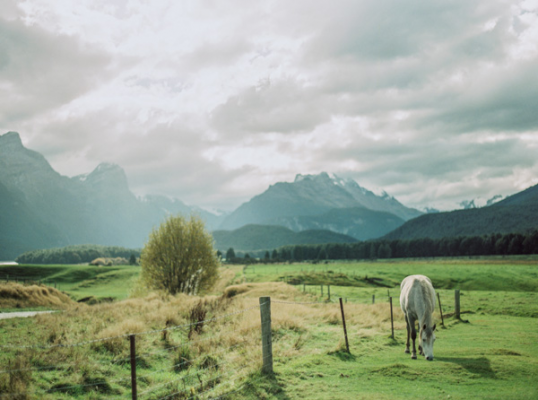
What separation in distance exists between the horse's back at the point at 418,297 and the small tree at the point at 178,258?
26748mm

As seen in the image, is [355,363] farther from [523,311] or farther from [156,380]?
[523,311]

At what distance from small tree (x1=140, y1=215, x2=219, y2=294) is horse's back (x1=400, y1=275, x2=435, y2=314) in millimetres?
26748

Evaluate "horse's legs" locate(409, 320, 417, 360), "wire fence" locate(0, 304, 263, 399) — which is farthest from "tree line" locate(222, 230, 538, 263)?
"wire fence" locate(0, 304, 263, 399)

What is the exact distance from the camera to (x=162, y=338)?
55.8 feet

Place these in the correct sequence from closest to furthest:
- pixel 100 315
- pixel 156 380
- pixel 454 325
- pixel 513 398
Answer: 1. pixel 513 398
2. pixel 156 380
3. pixel 454 325
4. pixel 100 315

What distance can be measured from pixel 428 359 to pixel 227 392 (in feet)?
22.6

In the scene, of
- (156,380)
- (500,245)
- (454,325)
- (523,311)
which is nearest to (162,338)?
(156,380)

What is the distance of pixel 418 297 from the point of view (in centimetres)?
1368

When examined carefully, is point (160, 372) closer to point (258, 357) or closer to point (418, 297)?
point (258, 357)

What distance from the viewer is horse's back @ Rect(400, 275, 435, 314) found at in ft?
44.3

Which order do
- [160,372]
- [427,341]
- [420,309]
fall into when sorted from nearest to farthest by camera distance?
[427,341]
[420,309]
[160,372]

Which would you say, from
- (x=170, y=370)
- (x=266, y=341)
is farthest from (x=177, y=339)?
(x=266, y=341)

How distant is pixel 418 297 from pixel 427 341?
5.74 feet

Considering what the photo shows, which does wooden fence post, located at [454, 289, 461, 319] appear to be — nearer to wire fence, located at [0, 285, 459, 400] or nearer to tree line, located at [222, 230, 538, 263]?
wire fence, located at [0, 285, 459, 400]
